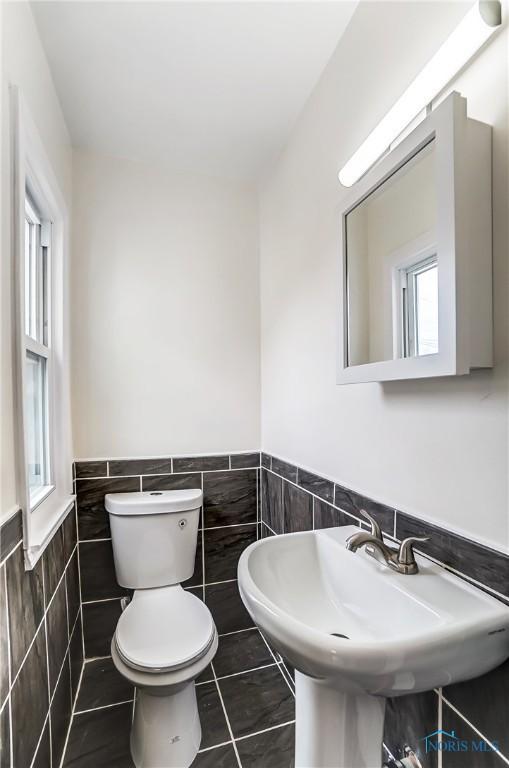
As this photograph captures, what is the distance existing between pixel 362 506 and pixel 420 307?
2.05 ft

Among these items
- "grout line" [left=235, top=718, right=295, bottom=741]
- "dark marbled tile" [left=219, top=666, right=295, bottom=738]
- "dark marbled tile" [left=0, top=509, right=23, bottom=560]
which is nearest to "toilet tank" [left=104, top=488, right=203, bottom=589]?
"dark marbled tile" [left=219, top=666, right=295, bottom=738]

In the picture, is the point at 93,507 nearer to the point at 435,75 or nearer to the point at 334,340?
the point at 334,340

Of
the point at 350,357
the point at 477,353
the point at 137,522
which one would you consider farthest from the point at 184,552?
the point at 477,353

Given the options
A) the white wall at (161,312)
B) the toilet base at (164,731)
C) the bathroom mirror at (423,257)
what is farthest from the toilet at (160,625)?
the bathroom mirror at (423,257)

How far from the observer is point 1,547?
859 mm

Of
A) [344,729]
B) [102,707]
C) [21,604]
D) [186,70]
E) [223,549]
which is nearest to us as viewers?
[344,729]

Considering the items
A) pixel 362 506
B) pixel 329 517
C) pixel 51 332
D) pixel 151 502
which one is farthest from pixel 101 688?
Answer: pixel 51 332

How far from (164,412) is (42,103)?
4.31 ft

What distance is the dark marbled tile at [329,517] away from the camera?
124cm

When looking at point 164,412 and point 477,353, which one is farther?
point 164,412

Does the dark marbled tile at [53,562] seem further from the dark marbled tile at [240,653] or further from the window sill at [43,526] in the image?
the dark marbled tile at [240,653]

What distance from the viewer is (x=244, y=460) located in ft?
6.69

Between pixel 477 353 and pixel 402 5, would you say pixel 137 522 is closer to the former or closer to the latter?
pixel 477 353

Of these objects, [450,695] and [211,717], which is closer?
[450,695]
